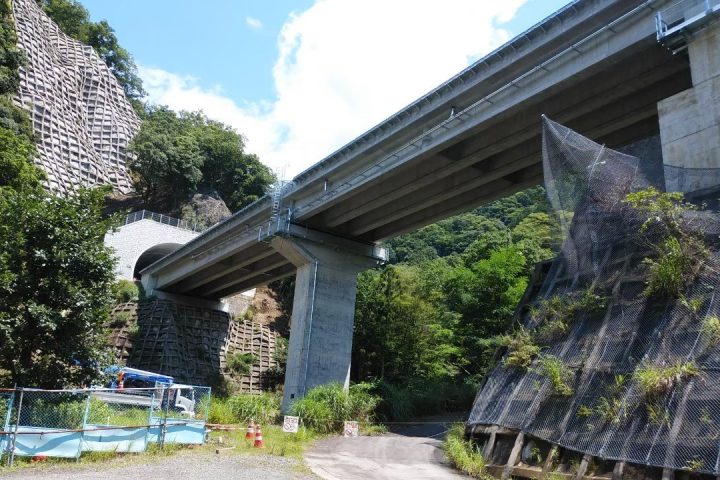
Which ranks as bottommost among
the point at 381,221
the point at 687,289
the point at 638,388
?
the point at 638,388

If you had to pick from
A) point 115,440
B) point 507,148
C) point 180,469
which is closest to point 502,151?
point 507,148

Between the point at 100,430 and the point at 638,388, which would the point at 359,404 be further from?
the point at 638,388

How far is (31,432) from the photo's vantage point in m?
10.6

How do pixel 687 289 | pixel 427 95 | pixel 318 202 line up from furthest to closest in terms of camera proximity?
pixel 318 202 < pixel 427 95 < pixel 687 289

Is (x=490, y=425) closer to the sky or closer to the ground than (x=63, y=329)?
closer to the ground

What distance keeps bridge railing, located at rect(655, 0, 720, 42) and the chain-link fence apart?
14461 mm

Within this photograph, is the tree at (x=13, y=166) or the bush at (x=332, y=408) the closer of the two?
the bush at (x=332, y=408)

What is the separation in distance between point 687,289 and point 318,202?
17.3 m

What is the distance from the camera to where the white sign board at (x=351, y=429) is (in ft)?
62.1

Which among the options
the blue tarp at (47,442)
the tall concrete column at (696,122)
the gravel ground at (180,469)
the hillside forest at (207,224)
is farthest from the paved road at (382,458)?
the tall concrete column at (696,122)

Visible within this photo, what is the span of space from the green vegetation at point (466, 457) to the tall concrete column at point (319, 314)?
13.1 meters

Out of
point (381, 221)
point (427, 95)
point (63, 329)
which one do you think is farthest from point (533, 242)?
point (63, 329)

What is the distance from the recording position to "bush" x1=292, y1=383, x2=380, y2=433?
2017 centimetres

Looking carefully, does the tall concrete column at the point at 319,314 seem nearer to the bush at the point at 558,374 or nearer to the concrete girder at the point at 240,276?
the concrete girder at the point at 240,276
